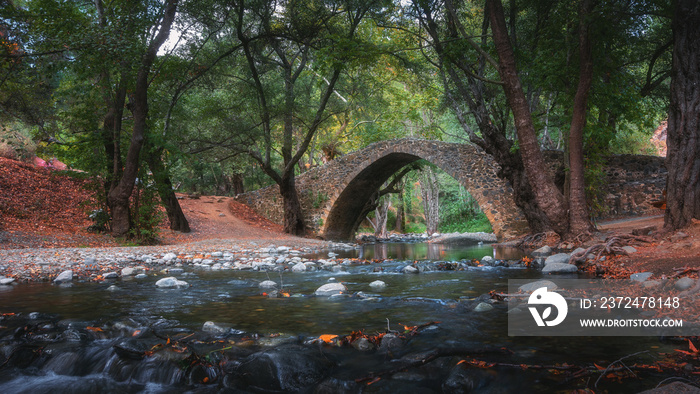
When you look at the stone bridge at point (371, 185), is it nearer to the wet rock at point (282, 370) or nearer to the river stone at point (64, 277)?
the river stone at point (64, 277)

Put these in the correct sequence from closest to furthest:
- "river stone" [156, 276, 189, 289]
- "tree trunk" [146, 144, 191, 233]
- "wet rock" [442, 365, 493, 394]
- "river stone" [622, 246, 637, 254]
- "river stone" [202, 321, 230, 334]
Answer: "wet rock" [442, 365, 493, 394]
"river stone" [202, 321, 230, 334]
"river stone" [156, 276, 189, 289]
"river stone" [622, 246, 637, 254]
"tree trunk" [146, 144, 191, 233]

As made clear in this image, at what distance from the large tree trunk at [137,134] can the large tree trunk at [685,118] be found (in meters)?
9.01

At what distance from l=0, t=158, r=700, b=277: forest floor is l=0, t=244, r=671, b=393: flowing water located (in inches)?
76.2

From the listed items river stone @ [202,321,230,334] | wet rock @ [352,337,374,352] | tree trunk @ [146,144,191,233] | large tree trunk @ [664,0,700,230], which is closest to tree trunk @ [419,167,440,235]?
tree trunk @ [146,144,191,233]

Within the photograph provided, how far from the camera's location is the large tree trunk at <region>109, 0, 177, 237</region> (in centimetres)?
A: 876

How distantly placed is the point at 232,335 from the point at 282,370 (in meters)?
0.75

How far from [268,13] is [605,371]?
12.5 meters

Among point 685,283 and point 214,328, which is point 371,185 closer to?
point 685,283

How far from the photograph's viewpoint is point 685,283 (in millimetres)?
2992

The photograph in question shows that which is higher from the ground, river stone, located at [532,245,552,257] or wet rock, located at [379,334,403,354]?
wet rock, located at [379,334,403,354]

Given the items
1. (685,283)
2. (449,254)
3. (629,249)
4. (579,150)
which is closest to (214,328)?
(685,283)

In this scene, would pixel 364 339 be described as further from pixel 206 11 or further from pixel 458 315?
pixel 206 11

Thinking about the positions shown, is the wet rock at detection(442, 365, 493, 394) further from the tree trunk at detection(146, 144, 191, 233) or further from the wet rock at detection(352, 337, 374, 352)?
the tree trunk at detection(146, 144, 191, 233)

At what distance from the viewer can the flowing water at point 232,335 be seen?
2014 mm
